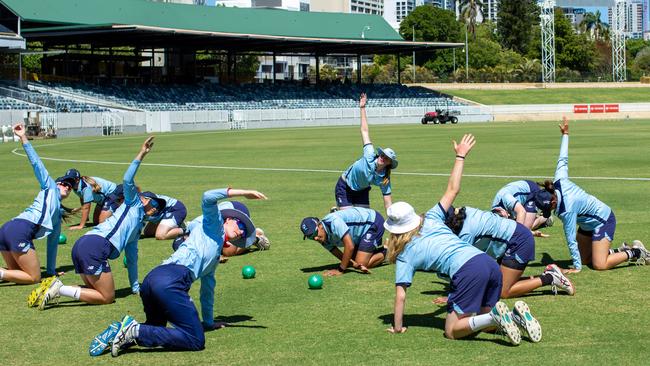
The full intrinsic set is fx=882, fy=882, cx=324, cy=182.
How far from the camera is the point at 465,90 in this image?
113m

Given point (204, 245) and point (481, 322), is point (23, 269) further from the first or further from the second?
point (481, 322)

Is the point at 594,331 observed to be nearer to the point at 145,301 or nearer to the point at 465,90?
the point at 145,301

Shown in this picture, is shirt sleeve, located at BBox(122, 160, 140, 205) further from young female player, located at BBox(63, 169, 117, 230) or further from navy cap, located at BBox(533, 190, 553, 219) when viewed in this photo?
navy cap, located at BBox(533, 190, 553, 219)

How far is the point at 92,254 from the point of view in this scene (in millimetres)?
11055

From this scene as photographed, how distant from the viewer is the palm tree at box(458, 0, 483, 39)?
6452 inches

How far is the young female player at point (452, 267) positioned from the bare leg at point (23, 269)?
594 cm

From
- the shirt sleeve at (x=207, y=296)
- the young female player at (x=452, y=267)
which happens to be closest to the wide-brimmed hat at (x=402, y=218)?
the young female player at (x=452, y=267)

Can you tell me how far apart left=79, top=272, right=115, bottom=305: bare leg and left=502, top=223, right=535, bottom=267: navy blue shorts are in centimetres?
503

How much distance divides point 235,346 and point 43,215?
4.79 metres

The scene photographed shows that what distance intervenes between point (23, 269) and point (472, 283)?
274 inches

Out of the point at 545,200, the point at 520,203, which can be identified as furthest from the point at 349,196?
the point at 545,200

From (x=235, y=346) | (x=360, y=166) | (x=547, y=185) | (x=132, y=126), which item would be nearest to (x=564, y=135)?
(x=547, y=185)

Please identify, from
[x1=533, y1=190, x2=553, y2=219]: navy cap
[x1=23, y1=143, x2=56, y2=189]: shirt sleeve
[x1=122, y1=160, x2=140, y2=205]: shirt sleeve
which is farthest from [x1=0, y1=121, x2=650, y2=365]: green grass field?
[x1=23, y1=143, x2=56, y2=189]: shirt sleeve

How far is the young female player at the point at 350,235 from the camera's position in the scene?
1275 centimetres
